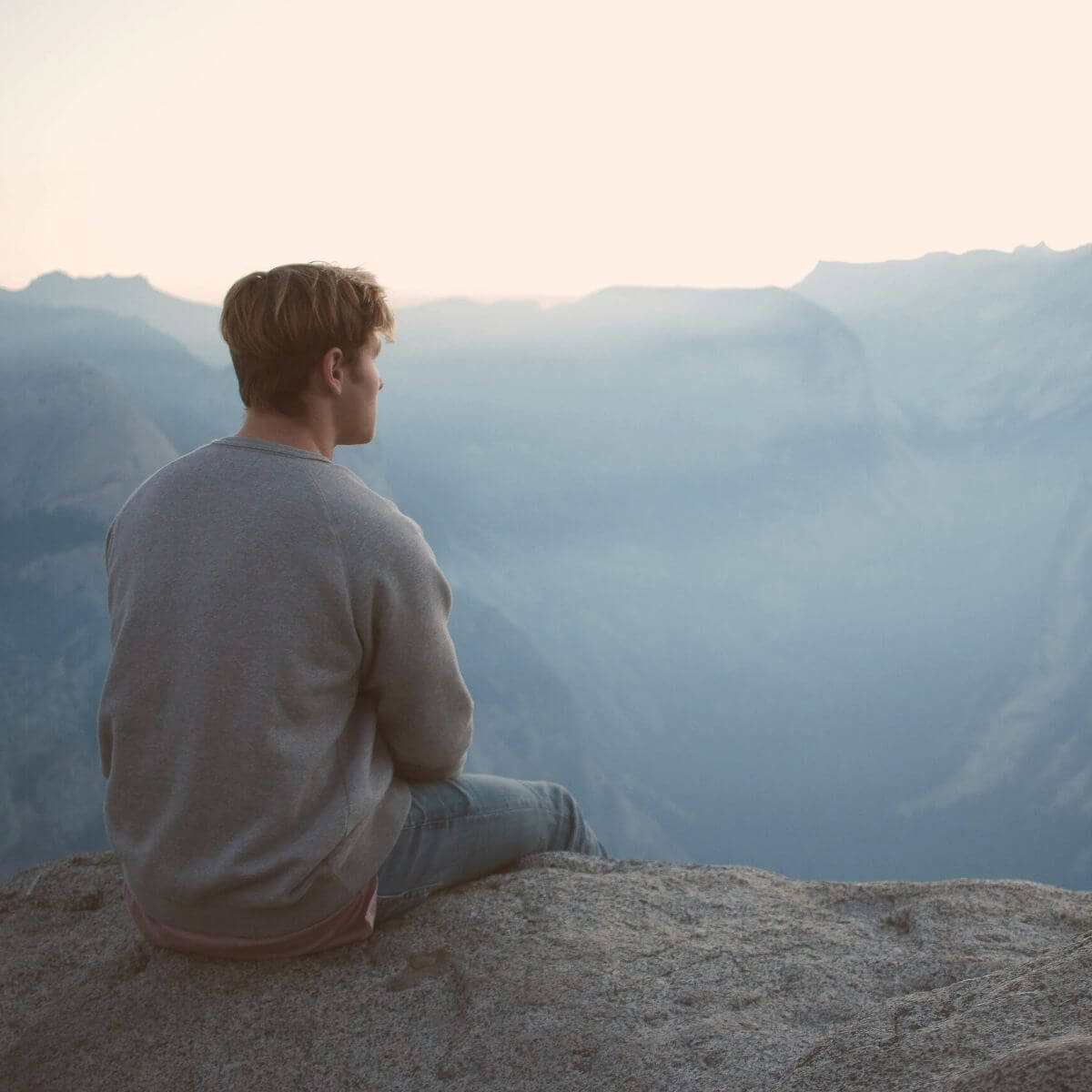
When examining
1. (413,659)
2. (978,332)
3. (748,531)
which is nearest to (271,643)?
(413,659)

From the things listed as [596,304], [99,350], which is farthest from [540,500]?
[99,350]

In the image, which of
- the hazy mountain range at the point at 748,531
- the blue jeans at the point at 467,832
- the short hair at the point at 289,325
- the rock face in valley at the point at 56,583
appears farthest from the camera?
the hazy mountain range at the point at 748,531

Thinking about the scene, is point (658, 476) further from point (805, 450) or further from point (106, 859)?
point (106, 859)

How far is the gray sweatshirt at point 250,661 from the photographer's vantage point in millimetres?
943

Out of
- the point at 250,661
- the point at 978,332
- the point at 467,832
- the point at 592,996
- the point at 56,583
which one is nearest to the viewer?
the point at 250,661

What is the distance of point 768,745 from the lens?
2964 cm

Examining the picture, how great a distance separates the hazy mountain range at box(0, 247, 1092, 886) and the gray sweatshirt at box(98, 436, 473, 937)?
18.8 metres

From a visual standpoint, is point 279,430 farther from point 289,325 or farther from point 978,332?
point 978,332

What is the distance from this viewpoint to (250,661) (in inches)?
37.1

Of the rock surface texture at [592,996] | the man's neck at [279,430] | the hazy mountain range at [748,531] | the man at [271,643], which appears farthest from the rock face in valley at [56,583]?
the man's neck at [279,430]

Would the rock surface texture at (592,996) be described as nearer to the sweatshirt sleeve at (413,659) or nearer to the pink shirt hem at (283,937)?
the pink shirt hem at (283,937)

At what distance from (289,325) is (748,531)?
3792 cm

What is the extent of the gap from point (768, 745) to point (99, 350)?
2438 cm

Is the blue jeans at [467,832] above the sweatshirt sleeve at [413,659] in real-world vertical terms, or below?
below
